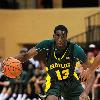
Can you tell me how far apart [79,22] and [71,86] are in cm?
1080

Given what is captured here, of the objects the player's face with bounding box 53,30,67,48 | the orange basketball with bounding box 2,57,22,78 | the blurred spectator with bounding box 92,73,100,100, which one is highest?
the player's face with bounding box 53,30,67,48

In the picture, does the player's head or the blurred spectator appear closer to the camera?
the player's head

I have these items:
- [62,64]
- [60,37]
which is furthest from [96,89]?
[60,37]

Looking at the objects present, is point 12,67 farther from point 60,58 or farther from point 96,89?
point 96,89

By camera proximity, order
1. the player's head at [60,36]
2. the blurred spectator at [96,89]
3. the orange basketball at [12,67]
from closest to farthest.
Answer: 1. the player's head at [60,36]
2. the orange basketball at [12,67]
3. the blurred spectator at [96,89]

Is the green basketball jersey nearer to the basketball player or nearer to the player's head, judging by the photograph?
the basketball player

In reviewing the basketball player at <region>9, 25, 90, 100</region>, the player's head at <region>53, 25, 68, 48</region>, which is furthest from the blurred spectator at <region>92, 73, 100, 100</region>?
the player's head at <region>53, 25, 68, 48</region>

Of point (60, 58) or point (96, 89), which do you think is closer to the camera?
point (60, 58)

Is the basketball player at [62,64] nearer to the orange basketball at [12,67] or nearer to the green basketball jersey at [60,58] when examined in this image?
the green basketball jersey at [60,58]

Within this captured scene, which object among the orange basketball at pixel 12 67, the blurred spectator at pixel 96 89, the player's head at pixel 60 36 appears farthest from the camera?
the blurred spectator at pixel 96 89

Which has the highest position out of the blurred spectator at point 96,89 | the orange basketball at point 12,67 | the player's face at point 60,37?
the player's face at point 60,37

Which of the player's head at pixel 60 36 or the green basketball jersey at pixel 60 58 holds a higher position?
the player's head at pixel 60 36

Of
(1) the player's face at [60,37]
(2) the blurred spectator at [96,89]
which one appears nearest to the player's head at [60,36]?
(1) the player's face at [60,37]

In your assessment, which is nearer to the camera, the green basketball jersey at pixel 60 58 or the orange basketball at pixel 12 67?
the orange basketball at pixel 12 67
